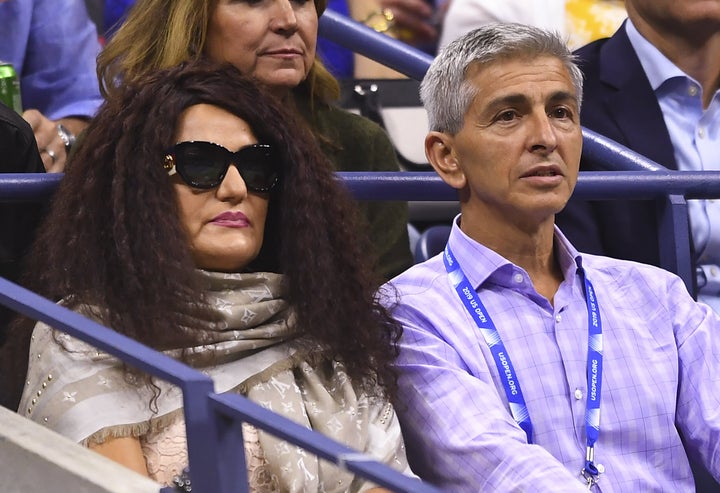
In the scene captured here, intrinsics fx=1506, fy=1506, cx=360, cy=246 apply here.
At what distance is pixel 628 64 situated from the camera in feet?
12.9

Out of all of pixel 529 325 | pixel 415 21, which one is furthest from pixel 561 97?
pixel 415 21

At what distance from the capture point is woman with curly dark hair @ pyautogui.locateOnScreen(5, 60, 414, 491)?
8.63 feet

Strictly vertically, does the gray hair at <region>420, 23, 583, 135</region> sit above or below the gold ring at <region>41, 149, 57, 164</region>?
above

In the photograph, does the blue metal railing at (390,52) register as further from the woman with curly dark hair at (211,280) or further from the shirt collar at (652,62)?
the woman with curly dark hair at (211,280)

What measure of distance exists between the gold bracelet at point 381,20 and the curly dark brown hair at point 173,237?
6.83 feet

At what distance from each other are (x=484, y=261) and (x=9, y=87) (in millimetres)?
1341

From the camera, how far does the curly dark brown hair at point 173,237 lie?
8.88ft

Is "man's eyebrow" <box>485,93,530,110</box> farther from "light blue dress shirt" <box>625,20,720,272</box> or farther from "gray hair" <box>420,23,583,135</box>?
"light blue dress shirt" <box>625,20,720,272</box>

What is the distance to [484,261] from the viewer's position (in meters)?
3.02

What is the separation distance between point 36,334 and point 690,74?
2051 mm

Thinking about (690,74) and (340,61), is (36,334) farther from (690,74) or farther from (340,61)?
(340,61)

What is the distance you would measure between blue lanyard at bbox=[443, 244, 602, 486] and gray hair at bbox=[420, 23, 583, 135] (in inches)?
12.3

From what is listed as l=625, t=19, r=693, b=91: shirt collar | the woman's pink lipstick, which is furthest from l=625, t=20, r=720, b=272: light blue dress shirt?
the woman's pink lipstick

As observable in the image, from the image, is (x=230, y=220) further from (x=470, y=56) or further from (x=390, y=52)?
(x=390, y=52)
